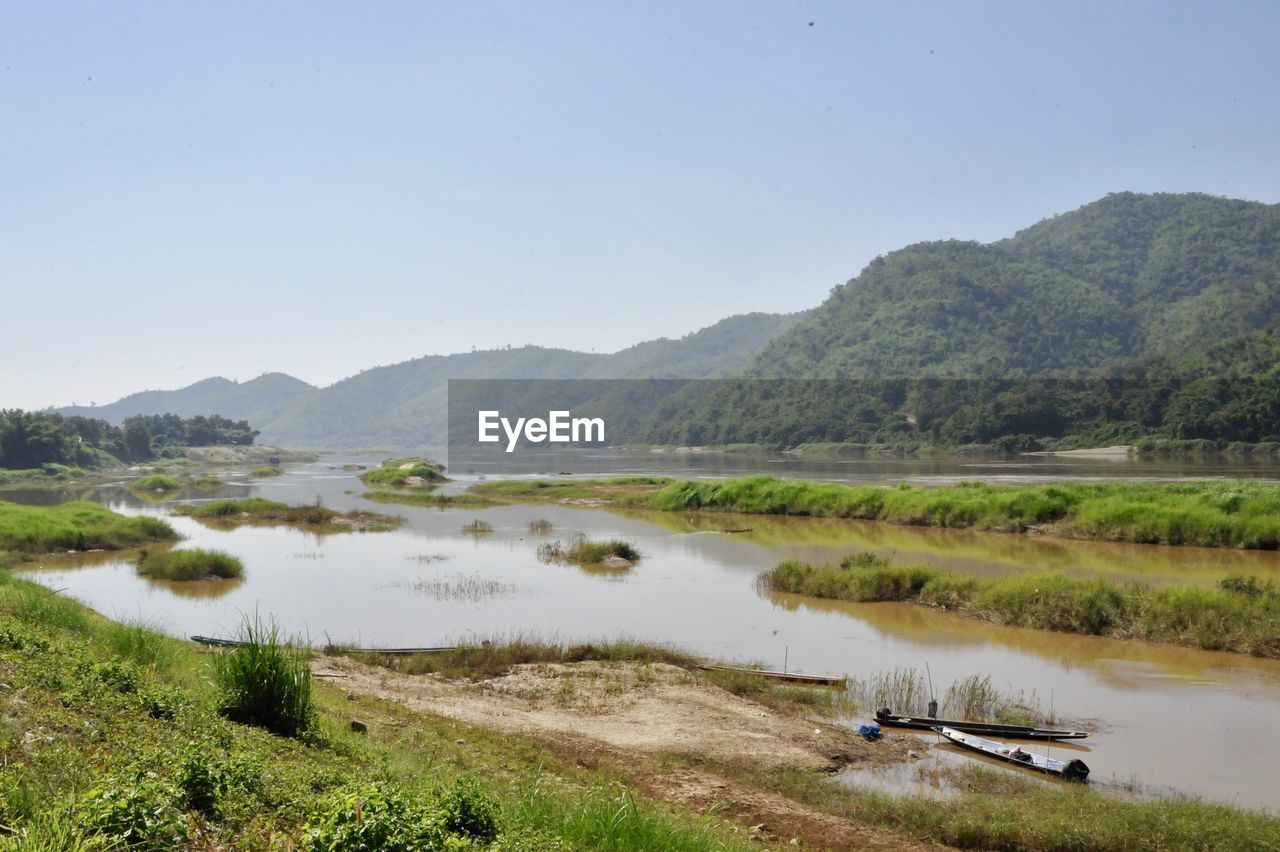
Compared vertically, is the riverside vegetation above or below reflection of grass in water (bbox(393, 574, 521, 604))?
above

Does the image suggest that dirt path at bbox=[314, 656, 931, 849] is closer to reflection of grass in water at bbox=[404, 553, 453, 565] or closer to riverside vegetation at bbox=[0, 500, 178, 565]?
reflection of grass in water at bbox=[404, 553, 453, 565]

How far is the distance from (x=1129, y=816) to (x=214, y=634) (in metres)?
16.8

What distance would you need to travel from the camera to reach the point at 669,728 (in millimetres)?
12391

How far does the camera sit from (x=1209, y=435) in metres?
85.9

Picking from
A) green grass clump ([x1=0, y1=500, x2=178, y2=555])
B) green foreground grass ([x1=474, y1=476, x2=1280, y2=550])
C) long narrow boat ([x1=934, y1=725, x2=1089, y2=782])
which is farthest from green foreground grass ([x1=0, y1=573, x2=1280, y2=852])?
green foreground grass ([x1=474, y1=476, x2=1280, y2=550])

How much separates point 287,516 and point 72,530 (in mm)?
11460

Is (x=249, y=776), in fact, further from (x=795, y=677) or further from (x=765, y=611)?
(x=765, y=611)

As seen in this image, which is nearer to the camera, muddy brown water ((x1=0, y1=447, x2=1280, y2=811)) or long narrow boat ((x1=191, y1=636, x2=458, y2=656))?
muddy brown water ((x1=0, y1=447, x2=1280, y2=811))

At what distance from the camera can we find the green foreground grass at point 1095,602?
57.7 ft

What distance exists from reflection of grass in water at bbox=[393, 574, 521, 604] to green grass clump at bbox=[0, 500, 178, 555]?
14215mm

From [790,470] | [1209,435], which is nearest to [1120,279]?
[1209,435]

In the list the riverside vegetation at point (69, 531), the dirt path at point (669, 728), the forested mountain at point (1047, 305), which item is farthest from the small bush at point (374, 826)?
the forested mountain at point (1047, 305)

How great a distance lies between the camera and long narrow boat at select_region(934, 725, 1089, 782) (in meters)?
10.8

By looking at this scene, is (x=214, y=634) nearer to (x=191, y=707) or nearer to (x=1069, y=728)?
(x=191, y=707)
